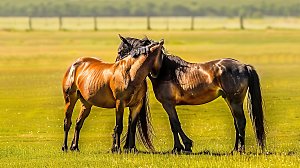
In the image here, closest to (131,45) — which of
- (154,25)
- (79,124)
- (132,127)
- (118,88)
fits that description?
(118,88)

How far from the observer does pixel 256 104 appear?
49.9ft

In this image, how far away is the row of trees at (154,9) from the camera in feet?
513

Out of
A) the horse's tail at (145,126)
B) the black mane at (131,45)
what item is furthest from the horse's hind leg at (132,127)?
the black mane at (131,45)

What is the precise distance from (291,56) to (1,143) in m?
26.0

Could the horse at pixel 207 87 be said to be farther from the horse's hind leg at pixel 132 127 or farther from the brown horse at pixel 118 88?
the horse's hind leg at pixel 132 127

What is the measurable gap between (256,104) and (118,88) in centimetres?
241

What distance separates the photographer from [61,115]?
22812mm

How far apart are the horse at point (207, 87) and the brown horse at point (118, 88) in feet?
0.91

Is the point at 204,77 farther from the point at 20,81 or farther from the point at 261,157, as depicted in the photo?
the point at 20,81

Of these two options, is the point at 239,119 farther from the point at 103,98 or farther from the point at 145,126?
the point at 103,98

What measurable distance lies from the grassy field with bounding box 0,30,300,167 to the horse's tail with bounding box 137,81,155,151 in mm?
599

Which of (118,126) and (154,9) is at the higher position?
(118,126)

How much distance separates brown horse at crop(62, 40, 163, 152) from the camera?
15.2 m

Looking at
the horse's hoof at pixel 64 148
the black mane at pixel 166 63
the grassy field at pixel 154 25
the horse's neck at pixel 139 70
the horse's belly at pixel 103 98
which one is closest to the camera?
the horse's neck at pixel 139 70
